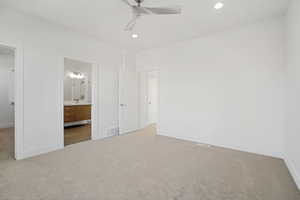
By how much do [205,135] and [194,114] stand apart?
58 centimetres

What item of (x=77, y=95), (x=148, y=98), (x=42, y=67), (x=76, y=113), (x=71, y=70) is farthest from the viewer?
(x=77, y=95)

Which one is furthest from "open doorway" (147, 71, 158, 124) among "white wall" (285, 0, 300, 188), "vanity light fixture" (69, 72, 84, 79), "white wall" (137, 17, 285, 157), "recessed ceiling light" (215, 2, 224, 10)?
"white wall" (285, 0, 300, 188)

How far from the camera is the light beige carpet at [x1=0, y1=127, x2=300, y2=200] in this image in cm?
164

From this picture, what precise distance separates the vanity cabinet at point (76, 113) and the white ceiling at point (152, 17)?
2.86 meters

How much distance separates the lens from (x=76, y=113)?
5164 mm

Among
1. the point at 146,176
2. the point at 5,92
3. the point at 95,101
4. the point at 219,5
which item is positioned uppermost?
the point at 219,5

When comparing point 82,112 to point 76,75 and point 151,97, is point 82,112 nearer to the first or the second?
point 76,75

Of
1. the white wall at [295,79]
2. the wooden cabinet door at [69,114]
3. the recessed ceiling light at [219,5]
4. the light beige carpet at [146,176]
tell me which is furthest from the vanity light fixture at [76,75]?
the white wall at [295,79]

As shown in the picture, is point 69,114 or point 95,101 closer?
point 95,101

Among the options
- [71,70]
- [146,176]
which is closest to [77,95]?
[71,70]

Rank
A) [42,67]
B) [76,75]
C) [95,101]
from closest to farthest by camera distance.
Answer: [42,67] < [95,101] < [76,75]

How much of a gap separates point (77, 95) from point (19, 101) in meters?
3.96

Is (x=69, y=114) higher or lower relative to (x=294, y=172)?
higher

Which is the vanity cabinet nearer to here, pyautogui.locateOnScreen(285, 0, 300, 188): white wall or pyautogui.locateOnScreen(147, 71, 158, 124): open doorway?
pyautogui.locateOnScreen(147, 71, 158, 124): open doorway
